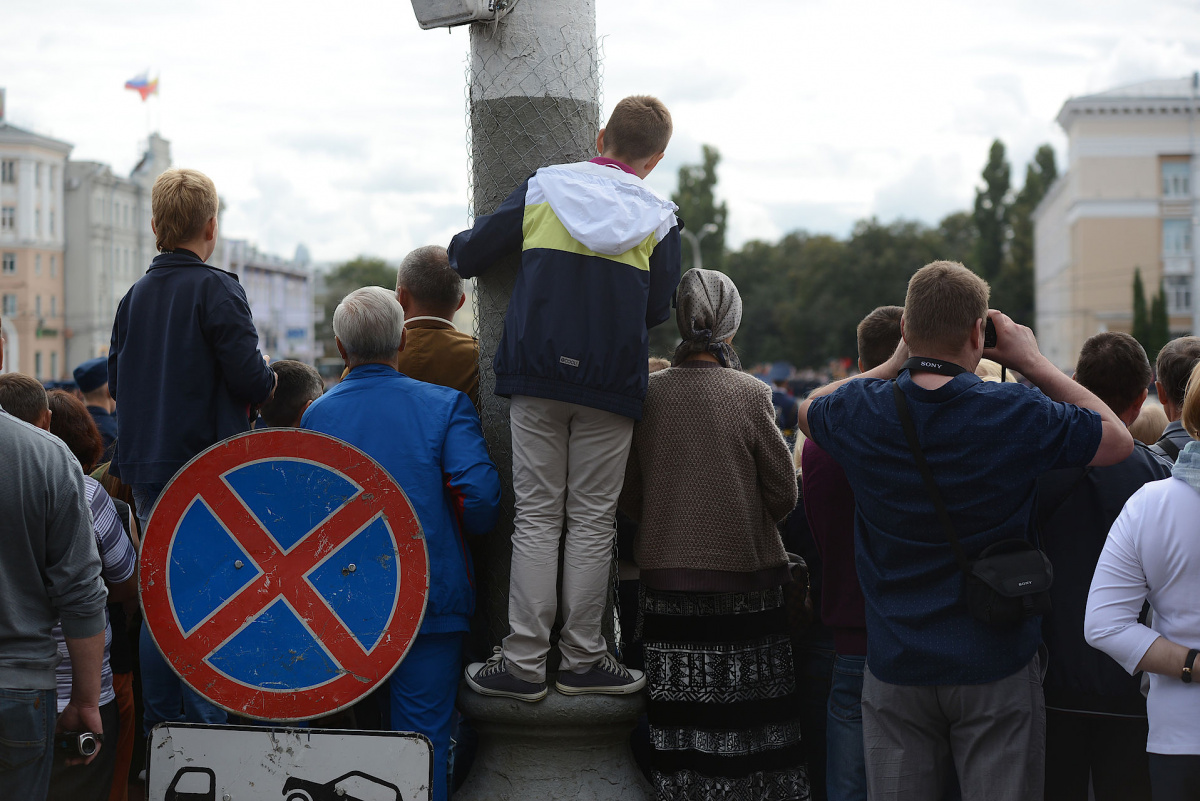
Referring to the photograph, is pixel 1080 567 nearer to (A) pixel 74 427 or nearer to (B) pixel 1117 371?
(B) pixel 1117 371

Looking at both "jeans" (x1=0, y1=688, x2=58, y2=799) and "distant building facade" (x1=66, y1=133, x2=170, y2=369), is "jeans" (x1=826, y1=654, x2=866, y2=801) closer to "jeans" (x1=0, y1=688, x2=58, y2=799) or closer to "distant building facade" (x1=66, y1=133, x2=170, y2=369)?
"jeans" (x1=0, y1=688, x2=58, y2=799)

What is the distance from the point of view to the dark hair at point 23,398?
4.04 meters

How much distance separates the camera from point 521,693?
3.97 metres

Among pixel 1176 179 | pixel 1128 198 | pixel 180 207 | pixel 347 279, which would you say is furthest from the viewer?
pixel 347 279

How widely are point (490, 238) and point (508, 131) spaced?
0.61 metres

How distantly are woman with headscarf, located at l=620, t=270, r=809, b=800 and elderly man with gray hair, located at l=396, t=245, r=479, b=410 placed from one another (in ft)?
3.24

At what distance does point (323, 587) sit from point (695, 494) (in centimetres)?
127

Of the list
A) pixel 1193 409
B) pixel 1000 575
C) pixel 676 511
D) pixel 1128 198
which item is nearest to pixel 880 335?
pixel 676 511

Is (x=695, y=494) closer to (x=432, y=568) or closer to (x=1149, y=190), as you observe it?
(x=432, y=568)

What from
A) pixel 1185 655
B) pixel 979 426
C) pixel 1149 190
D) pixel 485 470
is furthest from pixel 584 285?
pixel 1149 190

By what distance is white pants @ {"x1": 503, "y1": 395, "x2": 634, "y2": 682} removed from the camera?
396cm

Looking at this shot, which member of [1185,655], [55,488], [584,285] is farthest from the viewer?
[584,285]

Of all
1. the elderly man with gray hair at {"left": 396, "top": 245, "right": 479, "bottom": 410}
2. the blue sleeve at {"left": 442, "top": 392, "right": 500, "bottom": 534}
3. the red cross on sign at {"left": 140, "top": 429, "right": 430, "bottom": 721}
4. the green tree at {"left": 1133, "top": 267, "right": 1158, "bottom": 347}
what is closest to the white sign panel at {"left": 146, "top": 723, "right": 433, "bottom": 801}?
the red cross on sign at {"left": 140, "top": 429, "right": 430, "bottom": 721}

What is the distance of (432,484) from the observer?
3.94 meters
